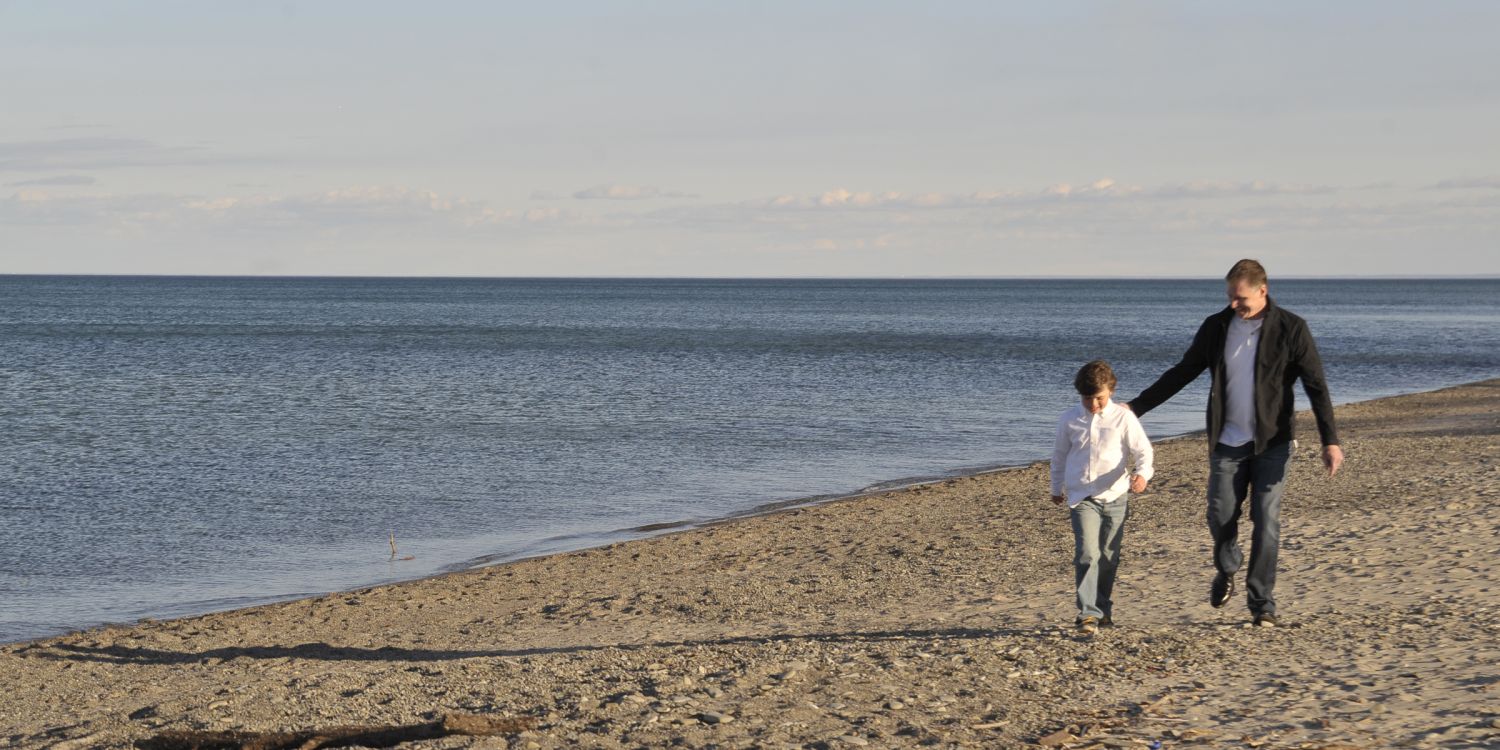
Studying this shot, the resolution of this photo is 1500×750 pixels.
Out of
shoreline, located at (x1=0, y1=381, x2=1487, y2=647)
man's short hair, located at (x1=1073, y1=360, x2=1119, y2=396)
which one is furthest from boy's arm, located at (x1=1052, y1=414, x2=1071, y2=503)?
shoreline, located at (x1=0, y1=381, x2=1487, y2=647)

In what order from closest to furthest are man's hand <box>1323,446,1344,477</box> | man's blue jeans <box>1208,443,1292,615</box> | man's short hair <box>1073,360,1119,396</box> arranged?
man's hand <box>1323,446,1344,477</box> < man's blue jeans <box>1208,443,1292,615</box> < man's short hair <box>1073,360,1119,396</box>

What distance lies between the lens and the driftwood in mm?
6348

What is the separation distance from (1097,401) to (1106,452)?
0.29 meters

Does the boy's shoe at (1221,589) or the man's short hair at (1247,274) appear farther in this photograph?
the boy's shoe at (1221,589)

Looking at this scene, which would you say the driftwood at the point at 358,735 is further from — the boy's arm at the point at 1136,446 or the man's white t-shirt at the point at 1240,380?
the man's white t-shirt at the point at 1240,380

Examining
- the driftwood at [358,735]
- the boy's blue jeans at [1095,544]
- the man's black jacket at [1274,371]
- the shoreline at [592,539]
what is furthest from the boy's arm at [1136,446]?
the shoreline at [592,539]

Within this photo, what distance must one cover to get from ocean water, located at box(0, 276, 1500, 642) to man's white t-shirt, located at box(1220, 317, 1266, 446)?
8.91 metres

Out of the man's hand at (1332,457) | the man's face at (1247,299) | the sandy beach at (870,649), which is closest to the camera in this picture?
the sandy beach at (870,649)

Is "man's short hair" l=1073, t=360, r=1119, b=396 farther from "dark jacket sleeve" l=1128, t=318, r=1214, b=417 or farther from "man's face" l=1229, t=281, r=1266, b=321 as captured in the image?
"man's face" l=1229, t=281, r=1266, b=321

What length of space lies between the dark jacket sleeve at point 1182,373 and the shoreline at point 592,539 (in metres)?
8.00

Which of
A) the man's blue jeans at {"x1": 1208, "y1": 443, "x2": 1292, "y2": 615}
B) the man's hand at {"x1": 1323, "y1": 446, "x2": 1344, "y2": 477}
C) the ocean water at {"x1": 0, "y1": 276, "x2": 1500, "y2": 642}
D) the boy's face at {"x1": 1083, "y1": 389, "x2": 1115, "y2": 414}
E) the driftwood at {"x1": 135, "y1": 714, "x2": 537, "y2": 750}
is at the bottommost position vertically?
the ocean water at {"x1": 0, "y1": 276, "x2": 1500, "y2": 642}

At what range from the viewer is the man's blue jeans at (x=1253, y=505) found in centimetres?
741

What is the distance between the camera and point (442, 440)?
26.4 meters

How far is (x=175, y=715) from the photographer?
298 inches
